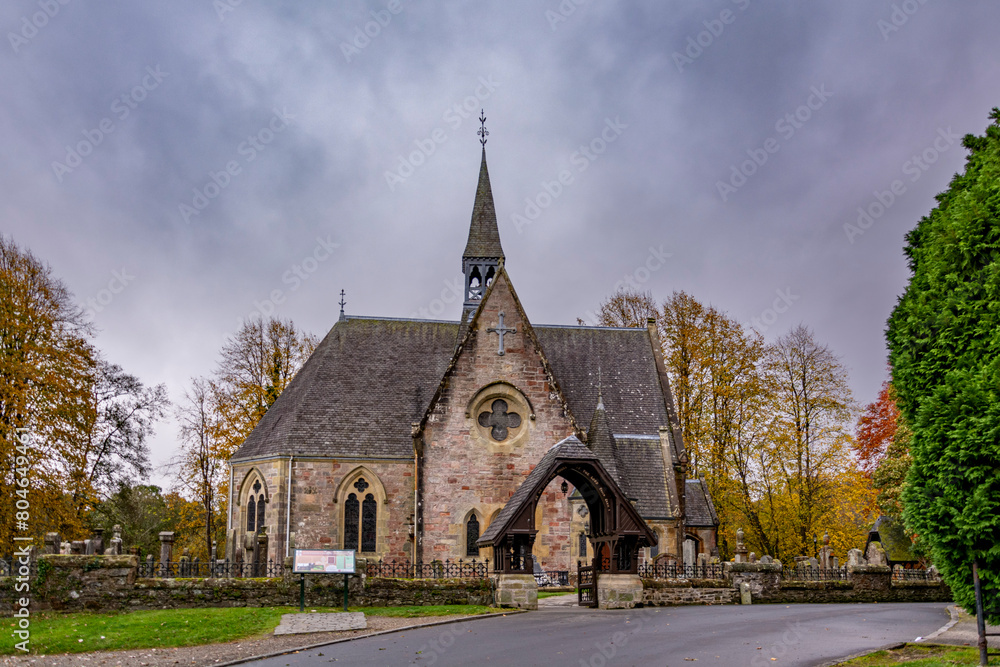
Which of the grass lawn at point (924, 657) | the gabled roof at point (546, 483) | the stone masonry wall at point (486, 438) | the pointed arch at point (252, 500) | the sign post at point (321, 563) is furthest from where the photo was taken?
the pointed arch at point (252, 500)

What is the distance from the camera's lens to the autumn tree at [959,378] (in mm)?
10438

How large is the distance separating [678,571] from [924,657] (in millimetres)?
11140

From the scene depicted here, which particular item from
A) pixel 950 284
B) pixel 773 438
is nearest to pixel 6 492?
pixel 950 284

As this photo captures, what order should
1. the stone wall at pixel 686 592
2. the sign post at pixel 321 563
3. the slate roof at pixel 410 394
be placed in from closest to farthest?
the sign post at pixel 321 563 < the stone wall at pixel 686 592 < the slate roof at pixel 410 394

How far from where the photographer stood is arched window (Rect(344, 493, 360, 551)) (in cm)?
2891

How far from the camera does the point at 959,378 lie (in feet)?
35.4

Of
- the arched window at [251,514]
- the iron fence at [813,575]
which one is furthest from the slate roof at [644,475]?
the arched window at [251,514]

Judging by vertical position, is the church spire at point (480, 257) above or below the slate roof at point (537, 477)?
above

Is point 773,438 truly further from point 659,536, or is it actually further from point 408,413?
point 408,413

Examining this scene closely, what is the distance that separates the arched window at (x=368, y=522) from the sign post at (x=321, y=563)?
34.9ft

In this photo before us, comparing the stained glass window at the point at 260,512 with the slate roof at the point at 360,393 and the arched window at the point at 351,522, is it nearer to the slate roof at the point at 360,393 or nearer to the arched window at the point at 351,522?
the slate roof at the point at 360,393

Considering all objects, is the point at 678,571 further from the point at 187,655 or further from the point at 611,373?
the point at 187,655

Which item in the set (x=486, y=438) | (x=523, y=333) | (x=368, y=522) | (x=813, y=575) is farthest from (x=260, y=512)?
(x=813, y=575)

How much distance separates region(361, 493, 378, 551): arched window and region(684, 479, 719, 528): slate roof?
11756 mm
